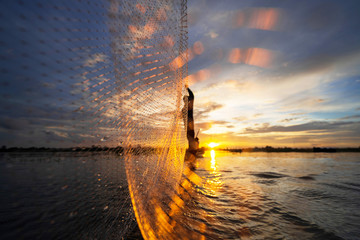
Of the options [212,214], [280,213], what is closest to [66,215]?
[212,214]

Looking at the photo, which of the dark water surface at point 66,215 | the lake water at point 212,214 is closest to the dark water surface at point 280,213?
the lake water at point 212,214

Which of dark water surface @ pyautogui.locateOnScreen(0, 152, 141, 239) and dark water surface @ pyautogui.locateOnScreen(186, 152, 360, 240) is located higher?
dark water surface @ pyautogui.locateOnScreen(186, 152, 360, 240)

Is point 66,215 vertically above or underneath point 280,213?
underneath

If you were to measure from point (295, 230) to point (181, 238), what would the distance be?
3.14m

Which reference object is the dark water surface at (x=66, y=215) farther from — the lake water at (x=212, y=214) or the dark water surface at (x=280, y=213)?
the dark water surface at (x=280, y=213)

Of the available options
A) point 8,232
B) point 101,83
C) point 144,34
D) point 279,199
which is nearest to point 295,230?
point 279,199

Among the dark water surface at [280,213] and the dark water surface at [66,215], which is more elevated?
the dark water surface at [280,213]

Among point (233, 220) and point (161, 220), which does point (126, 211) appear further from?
point (233, 220)

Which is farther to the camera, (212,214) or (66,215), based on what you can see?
Answer: (66,215)

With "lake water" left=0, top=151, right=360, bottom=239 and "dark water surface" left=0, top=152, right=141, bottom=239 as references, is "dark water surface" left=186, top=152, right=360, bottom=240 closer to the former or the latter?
"lake water" left=0, top=151, right=360, bottom=239

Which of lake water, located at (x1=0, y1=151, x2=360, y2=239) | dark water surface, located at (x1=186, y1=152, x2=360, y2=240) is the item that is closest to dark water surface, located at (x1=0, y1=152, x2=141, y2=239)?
lake water, located at (x1=0, y1=151, x2=360, y2=239)

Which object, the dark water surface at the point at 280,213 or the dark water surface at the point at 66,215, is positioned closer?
the dark water surface at the point at 280,213

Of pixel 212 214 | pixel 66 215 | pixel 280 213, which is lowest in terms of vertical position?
pixel 66 215

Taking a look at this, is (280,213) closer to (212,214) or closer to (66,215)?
(212,214)
